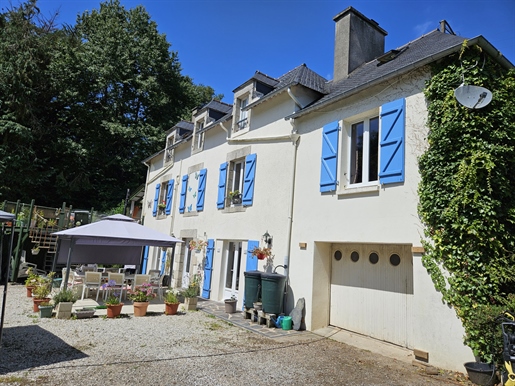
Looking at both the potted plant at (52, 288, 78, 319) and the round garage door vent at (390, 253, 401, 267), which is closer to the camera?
the round garage door vent at (390, 253, 401, 267)

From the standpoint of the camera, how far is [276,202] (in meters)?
8.73

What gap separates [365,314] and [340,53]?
756cm

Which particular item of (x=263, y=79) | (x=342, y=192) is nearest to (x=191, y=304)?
(x=342, y=192)

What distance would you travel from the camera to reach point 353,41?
32.1ft

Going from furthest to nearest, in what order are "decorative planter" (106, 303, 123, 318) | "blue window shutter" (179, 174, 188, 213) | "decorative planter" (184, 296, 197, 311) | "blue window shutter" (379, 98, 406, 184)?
1. "blue window shutter" (179, 174, 188, 213)
2. "decorative planter" (184, 296, 197, 311)
3. "decorative planter" (106, 303, 123, 318)
4. "blue window shutter" (379, 98, 406, 184)

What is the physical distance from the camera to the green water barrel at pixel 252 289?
7883 millimetres

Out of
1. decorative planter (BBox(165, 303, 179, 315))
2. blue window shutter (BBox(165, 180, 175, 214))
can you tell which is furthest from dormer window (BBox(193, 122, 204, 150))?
decorative planter (BBox(165, 303, 179, 315))

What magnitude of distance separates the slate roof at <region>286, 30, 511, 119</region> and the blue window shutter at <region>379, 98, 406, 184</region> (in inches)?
26.1

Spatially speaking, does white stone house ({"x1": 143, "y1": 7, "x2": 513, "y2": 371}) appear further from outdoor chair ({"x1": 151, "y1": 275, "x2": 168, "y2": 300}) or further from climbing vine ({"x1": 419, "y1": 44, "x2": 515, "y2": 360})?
outdoor chair ({"x1": 151, "y1": 275, "x2": 168, "y2": 300})

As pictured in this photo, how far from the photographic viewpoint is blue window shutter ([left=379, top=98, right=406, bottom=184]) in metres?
5.92

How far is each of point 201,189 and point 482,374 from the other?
985 centimetres

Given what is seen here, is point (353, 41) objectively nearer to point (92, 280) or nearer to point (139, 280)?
point (139, 280)

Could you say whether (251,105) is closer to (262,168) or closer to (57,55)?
(262,168)

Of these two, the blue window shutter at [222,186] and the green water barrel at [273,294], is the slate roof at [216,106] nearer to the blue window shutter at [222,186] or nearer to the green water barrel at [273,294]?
the blue window shutter at [222,186]
